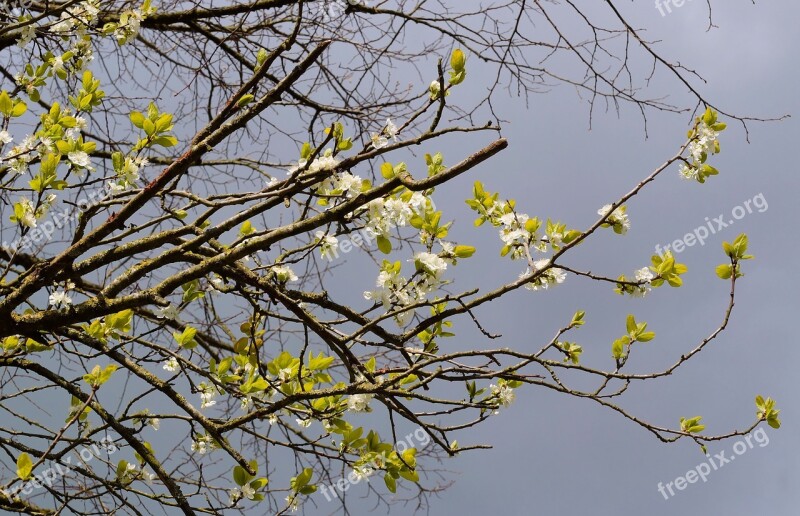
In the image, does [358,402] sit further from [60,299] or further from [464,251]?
[60,299]

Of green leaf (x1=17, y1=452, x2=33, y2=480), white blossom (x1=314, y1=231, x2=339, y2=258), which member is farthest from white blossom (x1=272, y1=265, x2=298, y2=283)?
green leaf (x1=17, y1=452, x2=33, y2=480)

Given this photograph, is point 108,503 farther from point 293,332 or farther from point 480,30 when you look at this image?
point 480,30

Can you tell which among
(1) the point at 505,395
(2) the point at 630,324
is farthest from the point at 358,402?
(2) the point at 630,324

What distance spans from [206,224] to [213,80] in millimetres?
1716

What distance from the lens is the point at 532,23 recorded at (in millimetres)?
3393

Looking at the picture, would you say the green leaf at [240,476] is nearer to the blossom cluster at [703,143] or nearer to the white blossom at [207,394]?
the white blossom at [207,394]

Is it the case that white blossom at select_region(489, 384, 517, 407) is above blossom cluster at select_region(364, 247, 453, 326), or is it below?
below

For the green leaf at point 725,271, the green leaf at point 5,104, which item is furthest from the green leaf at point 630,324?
the green leaf at point 5,104

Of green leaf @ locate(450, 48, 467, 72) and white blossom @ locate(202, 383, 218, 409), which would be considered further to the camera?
white blossom @ locate(202, 383, 218, 409)

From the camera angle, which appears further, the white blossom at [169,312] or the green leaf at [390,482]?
the white blossom at [169,312]

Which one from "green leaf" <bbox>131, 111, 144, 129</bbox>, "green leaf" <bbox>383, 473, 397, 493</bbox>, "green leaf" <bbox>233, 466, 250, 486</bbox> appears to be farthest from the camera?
"green leaf" <bbox>233, 466, 250, 486</bbox>

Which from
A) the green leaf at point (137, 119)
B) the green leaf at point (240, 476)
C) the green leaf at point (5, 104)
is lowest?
the green leaf at point (240, 476)

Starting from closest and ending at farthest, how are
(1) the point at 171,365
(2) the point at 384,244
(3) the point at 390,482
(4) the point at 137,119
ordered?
(2) the point at 384,244 < (4) the point at 137,119 < (3) the point at 390,482 < (1) the point at 171,365

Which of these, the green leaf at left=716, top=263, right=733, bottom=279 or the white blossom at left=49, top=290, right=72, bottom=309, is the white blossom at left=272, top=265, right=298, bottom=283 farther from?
the green leaf at left=716, top=263, right=733, bottom=279
